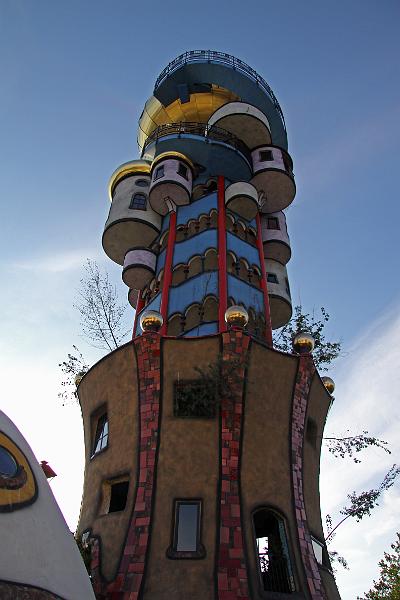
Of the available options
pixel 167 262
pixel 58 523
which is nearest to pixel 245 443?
pixel 58 523

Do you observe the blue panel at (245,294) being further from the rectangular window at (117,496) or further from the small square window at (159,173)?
the rectangular window at (117,496)

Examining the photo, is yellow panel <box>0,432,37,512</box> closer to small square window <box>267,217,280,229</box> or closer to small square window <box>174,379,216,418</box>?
small square window <box>174,379,216,418</box>

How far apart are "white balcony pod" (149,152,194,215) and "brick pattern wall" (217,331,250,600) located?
272 inches

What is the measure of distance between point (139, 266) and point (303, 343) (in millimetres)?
6550

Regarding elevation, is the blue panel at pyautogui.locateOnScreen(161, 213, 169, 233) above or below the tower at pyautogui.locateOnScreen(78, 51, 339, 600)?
above

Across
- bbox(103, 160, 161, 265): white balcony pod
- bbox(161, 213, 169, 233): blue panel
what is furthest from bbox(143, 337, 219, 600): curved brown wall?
bbox(103, 160, 161, 265): white balcony pod

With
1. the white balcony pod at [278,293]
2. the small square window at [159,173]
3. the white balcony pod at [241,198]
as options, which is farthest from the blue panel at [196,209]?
the white balcony pod at [278,293]

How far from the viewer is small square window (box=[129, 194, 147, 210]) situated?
17.5 meters

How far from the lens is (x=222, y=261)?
48.0ft

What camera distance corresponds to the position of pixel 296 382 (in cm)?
1177

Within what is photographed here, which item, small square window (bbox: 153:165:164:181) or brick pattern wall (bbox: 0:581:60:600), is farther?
small square window (bbox: 153:165:164:181)

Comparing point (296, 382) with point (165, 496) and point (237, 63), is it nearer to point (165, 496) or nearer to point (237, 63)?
point (165, 496)

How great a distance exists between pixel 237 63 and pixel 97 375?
560 inches

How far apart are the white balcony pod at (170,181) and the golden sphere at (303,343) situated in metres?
6.76
